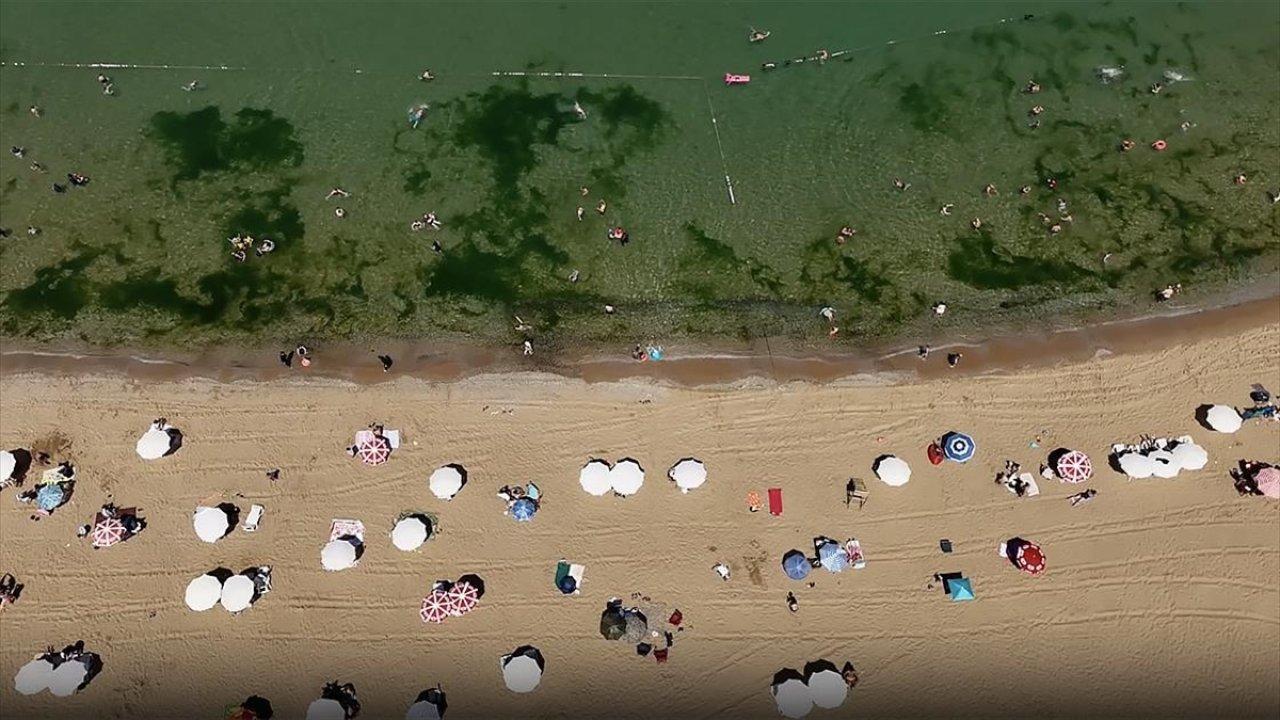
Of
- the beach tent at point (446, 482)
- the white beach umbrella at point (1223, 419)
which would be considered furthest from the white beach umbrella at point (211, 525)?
the white beach umbrella at point (1223, 419)

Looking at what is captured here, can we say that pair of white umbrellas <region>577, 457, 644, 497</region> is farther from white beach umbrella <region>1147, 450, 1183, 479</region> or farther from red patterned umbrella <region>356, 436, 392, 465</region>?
white beach umbrella <region>1147, 450, 1183, 479</region>

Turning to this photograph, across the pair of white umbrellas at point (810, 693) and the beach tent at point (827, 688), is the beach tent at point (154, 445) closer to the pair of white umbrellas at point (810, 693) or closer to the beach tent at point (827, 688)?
the pair of white umbrellas at point (810, 693)

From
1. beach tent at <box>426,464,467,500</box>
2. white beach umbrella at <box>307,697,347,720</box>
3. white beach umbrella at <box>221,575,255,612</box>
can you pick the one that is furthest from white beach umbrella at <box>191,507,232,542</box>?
beach tent at <box>426,464,467,500</box>

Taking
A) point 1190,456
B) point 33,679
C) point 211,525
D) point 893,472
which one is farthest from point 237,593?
point 1190,456

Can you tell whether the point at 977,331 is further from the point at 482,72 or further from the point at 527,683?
the point at 482,72

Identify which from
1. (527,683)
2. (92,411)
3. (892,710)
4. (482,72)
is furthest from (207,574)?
(482,72)

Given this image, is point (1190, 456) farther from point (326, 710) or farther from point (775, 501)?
point (326, 710)
